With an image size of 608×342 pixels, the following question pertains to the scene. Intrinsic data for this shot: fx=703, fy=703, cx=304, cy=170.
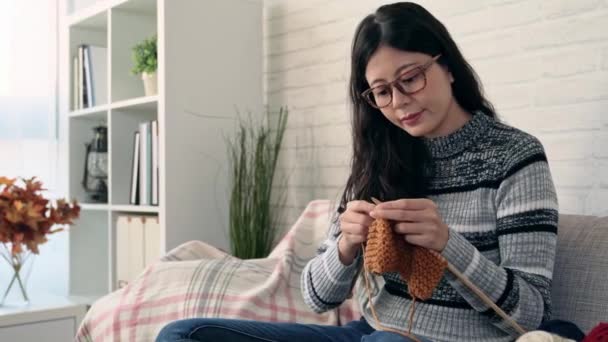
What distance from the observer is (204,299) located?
72.3 inches

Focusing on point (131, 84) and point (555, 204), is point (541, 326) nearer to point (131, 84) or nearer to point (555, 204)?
point (555, 204)

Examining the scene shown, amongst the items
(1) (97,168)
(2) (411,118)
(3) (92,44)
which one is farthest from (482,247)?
(3) (92,44)

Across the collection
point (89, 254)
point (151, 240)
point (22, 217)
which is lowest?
point (89, 254)

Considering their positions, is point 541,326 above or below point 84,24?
below

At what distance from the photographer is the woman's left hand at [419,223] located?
1.14 metres

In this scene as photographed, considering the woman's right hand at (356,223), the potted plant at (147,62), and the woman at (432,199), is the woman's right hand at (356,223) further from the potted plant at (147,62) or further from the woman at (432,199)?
the potted plant at (147,62)

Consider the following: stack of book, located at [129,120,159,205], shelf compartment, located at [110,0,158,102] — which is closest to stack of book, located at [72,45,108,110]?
shelf compartment, located at [110,0,158,102]

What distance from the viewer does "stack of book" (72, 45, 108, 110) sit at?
122 inches

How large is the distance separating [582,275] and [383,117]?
52cm

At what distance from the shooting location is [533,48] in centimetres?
188

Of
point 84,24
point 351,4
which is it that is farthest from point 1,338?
point 351,4

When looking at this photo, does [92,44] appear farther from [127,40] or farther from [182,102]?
[182,102]

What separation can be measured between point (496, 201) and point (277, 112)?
1559 millimetres

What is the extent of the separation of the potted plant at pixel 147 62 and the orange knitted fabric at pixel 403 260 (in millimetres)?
1679
